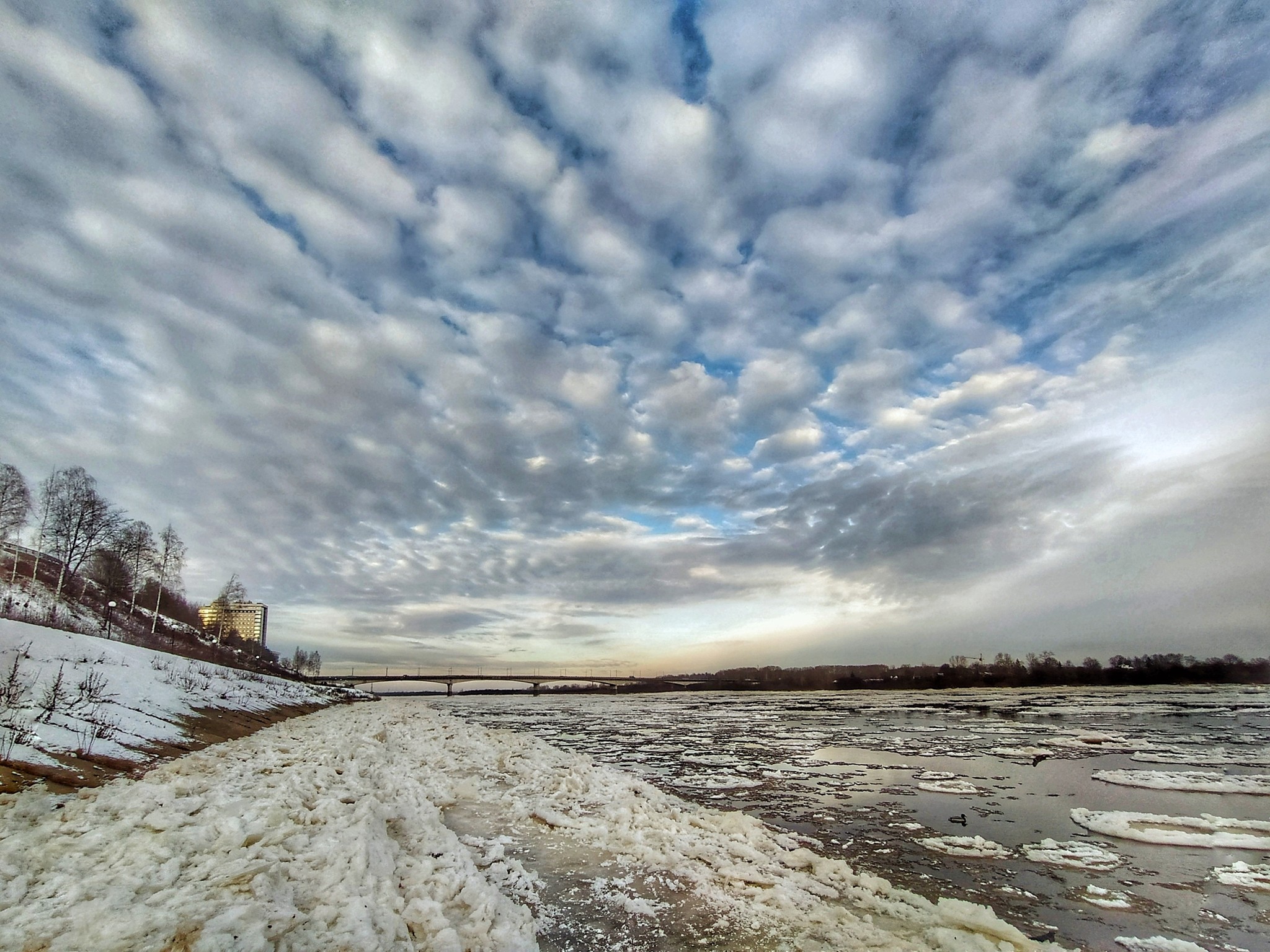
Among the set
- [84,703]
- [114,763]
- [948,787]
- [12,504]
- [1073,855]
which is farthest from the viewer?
[12,504]

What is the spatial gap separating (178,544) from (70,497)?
18.2 m

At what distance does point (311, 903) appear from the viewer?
206 inches

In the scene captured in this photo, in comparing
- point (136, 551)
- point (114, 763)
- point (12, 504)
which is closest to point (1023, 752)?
point (114, 763)

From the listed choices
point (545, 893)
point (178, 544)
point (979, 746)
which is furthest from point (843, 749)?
point (178, 544)

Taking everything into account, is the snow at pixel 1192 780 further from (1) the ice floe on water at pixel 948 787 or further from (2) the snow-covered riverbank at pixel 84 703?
(2) the snow-covered riverbank at pixel 84 703

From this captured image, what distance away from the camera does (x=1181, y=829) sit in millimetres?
11781

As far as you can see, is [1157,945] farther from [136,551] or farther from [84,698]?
[136,551]

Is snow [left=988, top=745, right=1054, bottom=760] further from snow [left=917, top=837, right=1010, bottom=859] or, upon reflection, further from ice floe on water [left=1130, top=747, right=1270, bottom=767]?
snow [left=917, top=837, right=1010, bottom=859]

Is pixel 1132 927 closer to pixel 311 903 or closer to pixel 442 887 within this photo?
pixel 442 887

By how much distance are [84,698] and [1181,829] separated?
25083mm

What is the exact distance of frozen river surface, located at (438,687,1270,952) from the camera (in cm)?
813

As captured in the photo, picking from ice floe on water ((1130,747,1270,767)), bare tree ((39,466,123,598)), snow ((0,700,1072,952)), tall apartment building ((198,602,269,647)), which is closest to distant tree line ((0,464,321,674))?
bare tree ((39,466,123,598))

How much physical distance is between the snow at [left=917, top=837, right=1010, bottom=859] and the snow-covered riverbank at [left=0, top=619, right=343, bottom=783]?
15.1 m

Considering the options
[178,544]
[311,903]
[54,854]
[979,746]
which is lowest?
[979,746]
